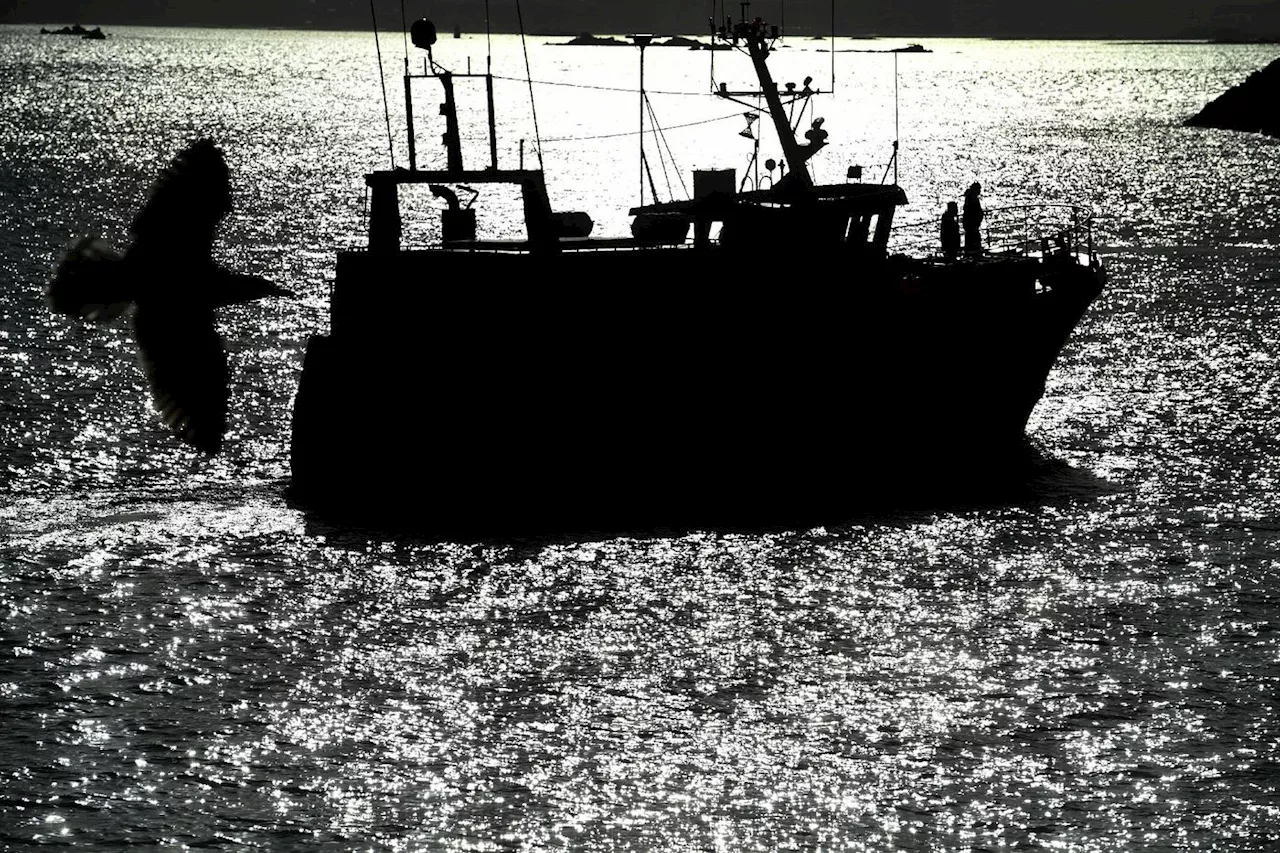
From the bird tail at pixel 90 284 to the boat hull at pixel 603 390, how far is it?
110 ft

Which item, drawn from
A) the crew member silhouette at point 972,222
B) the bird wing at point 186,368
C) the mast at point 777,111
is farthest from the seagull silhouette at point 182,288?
the crew member silhouette at point 972,222

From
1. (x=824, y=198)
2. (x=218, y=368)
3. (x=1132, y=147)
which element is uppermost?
(x=218, y=368)

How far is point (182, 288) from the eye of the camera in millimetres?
5730

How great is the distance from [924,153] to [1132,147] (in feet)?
94.1

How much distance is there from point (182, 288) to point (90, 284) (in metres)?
0.53

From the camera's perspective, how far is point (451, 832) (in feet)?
79.8

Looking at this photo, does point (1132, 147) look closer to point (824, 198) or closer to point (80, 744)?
point (824, 198)

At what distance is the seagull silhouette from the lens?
546 cm

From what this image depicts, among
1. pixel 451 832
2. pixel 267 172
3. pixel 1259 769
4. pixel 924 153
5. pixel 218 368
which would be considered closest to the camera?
pixel 218 368

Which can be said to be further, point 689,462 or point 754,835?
point 689,462

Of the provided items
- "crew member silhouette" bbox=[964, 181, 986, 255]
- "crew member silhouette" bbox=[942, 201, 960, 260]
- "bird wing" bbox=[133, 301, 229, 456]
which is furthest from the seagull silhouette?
"crew member silhouette" bbox=[964, 181, 986, 255]

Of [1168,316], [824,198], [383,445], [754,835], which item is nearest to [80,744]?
[754,835]

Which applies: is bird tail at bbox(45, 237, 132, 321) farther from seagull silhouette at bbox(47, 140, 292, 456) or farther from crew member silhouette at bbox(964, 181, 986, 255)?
crew member silhouette at bbox(964, 181, 986, 255)

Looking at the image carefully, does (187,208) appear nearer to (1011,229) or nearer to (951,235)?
(951,235)
